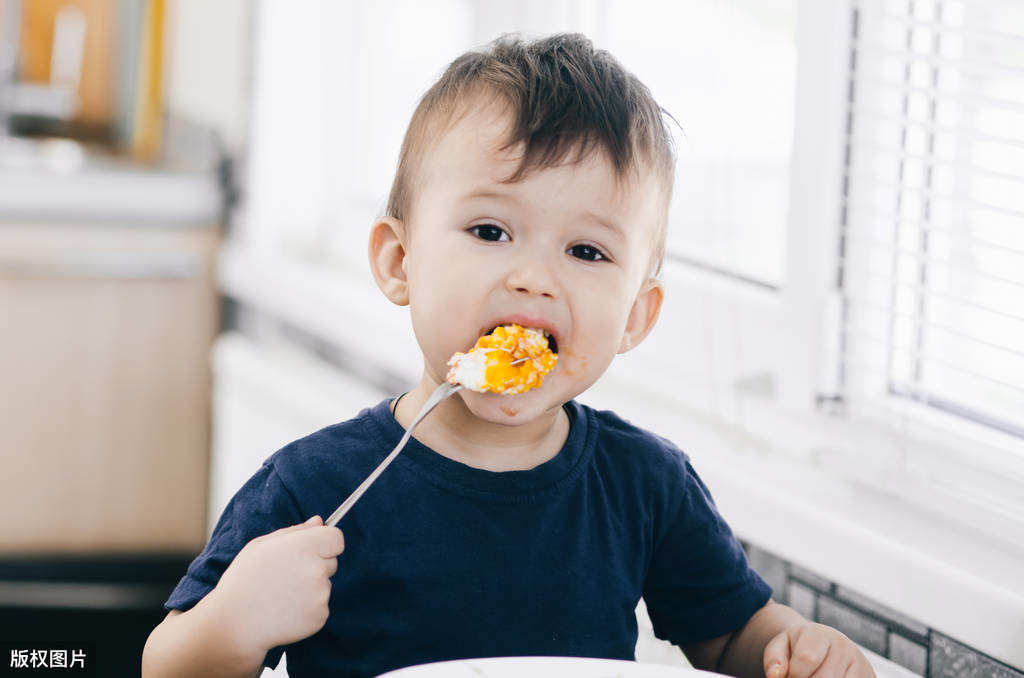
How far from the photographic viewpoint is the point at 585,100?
81 cm

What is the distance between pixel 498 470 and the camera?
0.87m

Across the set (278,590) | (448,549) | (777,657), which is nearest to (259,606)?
(278,590)

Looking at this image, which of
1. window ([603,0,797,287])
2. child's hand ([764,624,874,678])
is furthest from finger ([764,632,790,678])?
window ([603,0,797,287])

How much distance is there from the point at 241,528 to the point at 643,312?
0.35 m

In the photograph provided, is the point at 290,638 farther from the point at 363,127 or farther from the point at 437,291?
the point at 363,127

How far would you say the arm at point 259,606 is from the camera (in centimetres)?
73

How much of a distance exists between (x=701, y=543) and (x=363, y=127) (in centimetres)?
149

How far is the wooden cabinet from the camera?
2.34 m

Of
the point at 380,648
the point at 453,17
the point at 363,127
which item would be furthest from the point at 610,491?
the point at 363,127

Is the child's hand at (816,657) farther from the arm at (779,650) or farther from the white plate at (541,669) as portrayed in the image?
the white plate at (541,669)

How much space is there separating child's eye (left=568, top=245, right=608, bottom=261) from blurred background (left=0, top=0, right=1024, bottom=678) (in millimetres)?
160

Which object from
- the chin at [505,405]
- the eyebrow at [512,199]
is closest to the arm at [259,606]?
the chin at [505,405]

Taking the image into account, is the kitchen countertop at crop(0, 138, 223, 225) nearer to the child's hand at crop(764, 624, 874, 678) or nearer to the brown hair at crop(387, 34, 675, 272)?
the brown hair at crop(387, 34, 675, 272)

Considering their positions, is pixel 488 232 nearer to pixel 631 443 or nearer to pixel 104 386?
pixel 631 443
